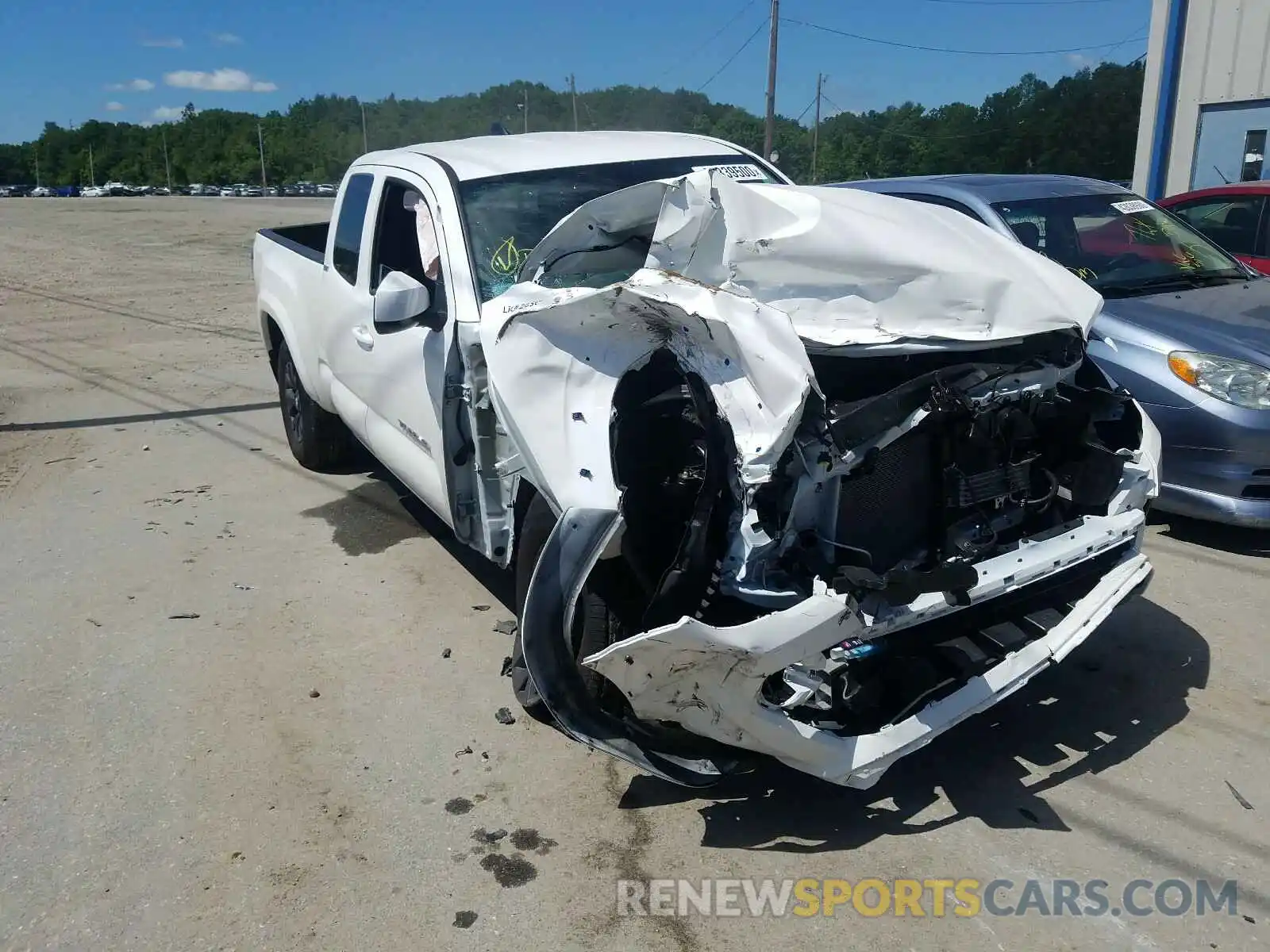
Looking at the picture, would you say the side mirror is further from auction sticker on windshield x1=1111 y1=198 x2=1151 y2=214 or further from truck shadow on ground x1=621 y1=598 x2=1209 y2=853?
auction sticker on windshield x1=1111 y1=198 x2=1151 y2=214

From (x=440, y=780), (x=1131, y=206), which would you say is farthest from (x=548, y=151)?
(x=1131, y=206)

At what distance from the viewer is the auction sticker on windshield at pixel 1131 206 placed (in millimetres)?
6246

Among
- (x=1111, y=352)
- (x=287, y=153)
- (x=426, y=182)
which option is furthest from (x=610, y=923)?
(x=287, y=153)

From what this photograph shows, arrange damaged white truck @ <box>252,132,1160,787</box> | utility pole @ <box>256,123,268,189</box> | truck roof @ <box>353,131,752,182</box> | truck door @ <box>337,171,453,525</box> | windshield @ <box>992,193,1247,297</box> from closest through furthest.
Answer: damaged white truck @ <box>252,132,1160,787</box>, truck door @ <box>337,171,453,525</box>, truck roof @ <box>353,131,752,182</box>, windshield @ <box>992,193,1247,297</box>, utility pole @ <box>256,123,268,189</box>

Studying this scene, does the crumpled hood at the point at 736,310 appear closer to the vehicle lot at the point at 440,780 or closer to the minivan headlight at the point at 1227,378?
the vehicle lot at the point at 440,780

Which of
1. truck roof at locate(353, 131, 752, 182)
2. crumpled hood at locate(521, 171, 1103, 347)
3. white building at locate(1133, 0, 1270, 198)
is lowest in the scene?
crumpled hood at locate(521, 171, 1103, 347)

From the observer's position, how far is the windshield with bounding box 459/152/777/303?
4.26m

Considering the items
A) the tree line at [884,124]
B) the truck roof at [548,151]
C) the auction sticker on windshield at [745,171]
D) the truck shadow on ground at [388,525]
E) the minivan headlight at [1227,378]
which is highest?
the tree line at [884,124]

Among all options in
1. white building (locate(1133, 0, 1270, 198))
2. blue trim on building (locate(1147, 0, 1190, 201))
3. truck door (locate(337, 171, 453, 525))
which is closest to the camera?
truck door (locate(337, 171, 453, 525))

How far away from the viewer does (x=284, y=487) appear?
6.71 metres

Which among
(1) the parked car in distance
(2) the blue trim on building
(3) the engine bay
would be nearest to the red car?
(1) the parked car in distance

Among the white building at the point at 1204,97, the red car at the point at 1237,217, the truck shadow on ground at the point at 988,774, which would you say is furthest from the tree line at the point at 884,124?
the truck shadow on ground at the point at 988,774

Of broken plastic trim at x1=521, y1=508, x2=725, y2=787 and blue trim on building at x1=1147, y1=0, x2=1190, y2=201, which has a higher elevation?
blue trim on building at x1=1147, y1=0, x2=1190, y2=201

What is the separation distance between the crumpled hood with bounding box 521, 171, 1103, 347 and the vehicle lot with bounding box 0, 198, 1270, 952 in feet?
4.68
